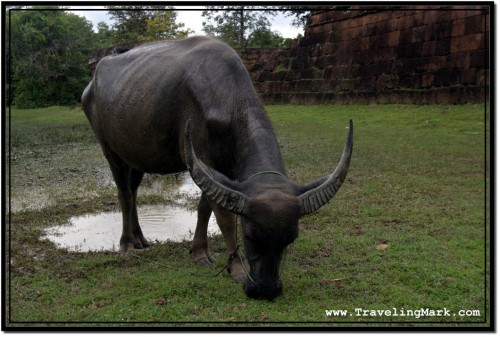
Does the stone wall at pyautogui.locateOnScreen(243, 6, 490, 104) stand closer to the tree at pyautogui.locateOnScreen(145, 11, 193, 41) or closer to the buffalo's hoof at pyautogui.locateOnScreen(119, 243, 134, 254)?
the tree at pyautogui.locateOnScreen(145, 11, 193, 41)

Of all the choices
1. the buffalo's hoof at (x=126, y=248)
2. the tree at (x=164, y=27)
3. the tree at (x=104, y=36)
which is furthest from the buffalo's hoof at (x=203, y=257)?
the tree at (x=104, y=36)

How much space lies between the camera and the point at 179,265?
5.92 metres

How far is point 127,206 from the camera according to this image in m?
6.80

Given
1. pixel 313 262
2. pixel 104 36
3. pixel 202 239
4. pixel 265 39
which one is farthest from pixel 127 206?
pixel 104 36

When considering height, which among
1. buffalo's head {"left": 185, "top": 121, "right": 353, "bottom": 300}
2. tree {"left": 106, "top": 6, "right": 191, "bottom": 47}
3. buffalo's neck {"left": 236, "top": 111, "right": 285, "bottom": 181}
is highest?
tree {"left": 106, "top": 6, "right": 191, "bottom": 47}

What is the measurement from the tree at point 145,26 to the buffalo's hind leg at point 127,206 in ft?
53.1

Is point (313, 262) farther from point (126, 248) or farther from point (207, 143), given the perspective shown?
point (126, 248)

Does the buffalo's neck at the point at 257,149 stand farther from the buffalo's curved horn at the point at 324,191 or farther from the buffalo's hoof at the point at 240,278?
the buffalo's hoof at the point at 240,278

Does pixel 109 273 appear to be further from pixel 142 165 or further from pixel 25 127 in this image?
pixel 25 127

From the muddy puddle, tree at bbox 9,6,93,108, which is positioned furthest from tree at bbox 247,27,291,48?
the muddy puddle

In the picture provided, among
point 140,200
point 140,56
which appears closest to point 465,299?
point 140,56

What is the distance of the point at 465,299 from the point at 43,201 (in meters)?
6.99

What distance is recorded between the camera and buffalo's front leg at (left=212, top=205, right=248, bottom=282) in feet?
17.0

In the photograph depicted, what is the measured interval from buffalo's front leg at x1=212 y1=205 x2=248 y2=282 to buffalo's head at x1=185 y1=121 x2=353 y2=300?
27.0 inches
